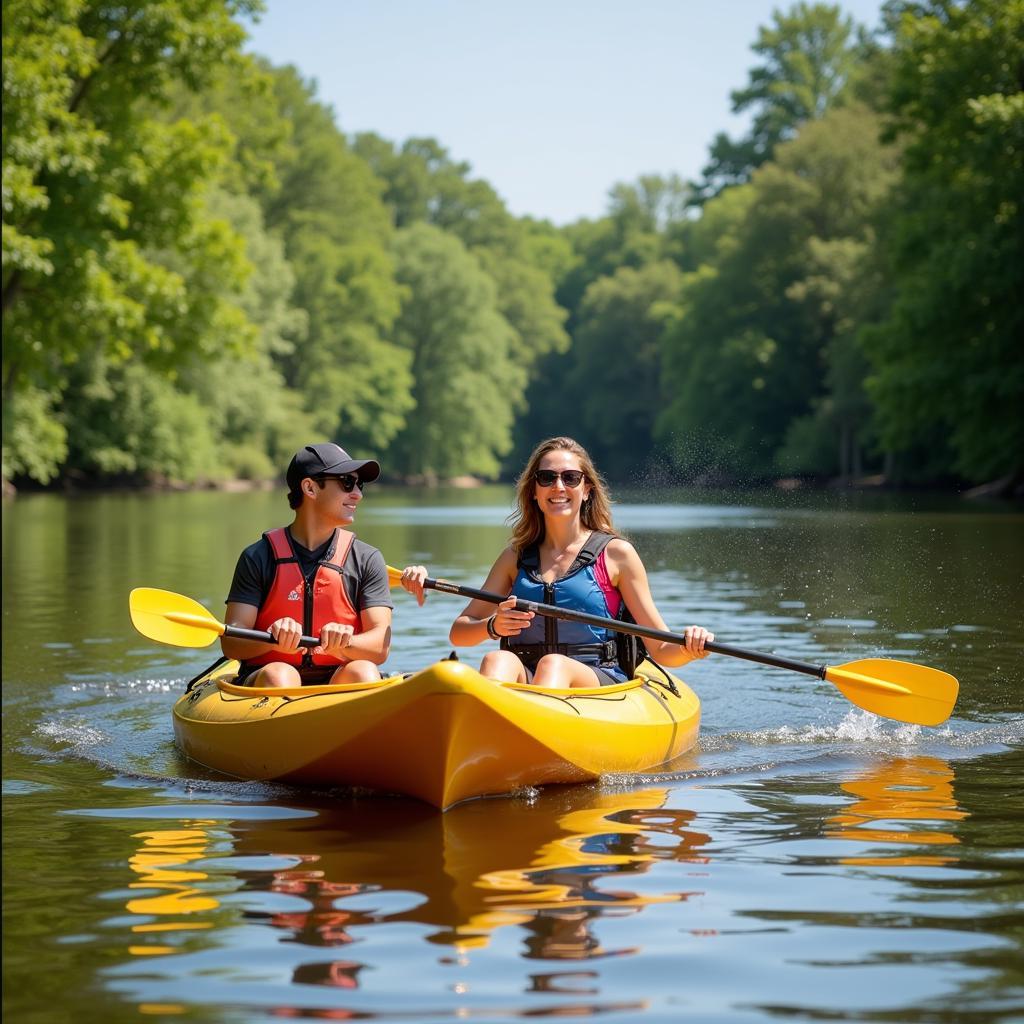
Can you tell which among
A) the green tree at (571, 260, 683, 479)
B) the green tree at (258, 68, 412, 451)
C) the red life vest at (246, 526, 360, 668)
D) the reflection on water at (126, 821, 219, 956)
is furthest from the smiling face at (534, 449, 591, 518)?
the green tree at (571, 260, 683, 479)

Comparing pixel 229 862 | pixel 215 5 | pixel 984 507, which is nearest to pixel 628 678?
pixel 229 862

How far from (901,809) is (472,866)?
1.72m

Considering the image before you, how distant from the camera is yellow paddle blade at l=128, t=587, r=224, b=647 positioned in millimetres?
6941

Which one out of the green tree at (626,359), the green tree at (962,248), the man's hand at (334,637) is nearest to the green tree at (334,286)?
the green tree at (626,359)

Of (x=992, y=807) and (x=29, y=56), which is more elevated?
(x=29, y=56)

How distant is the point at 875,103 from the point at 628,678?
3792 centimetres

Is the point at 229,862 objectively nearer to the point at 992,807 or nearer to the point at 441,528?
the point at 992,807

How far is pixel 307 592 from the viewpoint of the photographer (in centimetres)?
642

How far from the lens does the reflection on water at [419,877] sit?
3.88 metres

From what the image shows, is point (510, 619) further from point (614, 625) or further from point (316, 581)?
point (316, 581)

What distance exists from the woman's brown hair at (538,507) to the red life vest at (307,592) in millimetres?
725

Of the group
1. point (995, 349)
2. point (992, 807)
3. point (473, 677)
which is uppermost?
point (995, 349)

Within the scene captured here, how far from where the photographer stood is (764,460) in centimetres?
4797

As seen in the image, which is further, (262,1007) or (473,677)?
(473,677)
